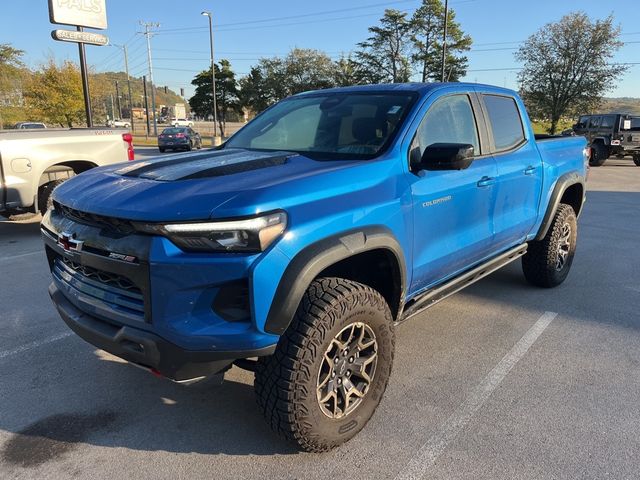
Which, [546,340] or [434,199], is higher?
[434,199]

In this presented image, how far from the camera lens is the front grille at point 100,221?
2223mm

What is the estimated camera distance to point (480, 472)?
243cm

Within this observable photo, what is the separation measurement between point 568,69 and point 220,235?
137ft

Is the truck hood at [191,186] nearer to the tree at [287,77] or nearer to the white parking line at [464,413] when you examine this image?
the white parking line at [464,413]

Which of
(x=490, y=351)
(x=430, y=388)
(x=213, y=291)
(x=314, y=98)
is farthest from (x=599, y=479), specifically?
(x=314, y=98)

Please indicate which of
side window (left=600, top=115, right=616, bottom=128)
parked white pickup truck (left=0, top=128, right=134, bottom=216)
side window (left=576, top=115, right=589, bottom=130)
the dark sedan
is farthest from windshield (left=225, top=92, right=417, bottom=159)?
the dark sedan

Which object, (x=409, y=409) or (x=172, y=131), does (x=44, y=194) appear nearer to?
(x=409, y=409)

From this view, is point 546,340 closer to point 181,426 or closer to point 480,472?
point 480,472

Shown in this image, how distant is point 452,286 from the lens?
11.4 feet

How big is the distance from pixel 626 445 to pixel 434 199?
165cm

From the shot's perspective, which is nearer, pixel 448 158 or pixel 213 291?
pixel 213 291

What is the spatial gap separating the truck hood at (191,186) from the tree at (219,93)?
156 ft

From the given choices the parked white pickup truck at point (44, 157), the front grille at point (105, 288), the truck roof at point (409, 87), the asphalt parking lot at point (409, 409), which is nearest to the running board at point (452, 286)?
the asphalt parking lot at point (409, 409)

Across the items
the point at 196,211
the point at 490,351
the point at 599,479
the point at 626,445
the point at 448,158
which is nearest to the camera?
the point at 196,211
